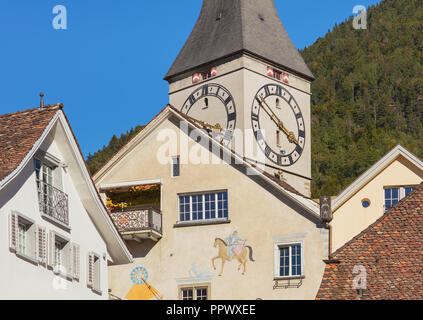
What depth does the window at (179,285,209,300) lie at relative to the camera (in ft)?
148

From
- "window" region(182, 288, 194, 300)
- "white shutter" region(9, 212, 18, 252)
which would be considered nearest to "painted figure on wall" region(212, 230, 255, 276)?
"window" region(182, 288, 194, 300)

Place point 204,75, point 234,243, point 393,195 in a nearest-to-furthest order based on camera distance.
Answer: point 234,243, point 393,195, point 204,75

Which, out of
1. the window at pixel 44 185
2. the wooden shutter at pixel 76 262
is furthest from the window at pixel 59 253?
the window at pixel 44 185

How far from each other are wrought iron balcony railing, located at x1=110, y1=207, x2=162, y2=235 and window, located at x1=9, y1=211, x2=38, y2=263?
56.0ft

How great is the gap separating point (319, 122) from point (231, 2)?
89.8 meters

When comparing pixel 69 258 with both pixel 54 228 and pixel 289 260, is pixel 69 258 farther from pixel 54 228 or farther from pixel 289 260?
pixel 289 260

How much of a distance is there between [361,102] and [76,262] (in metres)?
146

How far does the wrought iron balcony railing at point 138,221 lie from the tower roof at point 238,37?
60.3 ft

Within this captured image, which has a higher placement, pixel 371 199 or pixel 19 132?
pixel 371 199

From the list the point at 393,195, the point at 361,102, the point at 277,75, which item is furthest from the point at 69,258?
the point at 361,102

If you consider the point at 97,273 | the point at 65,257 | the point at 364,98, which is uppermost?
the point at 364,98

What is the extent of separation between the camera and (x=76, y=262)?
31219 millimetres

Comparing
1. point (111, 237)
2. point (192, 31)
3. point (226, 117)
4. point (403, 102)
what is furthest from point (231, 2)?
point (403, 102)

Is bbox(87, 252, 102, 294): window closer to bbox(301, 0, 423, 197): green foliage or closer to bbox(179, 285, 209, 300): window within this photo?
bbox(179, 285, 209, 300): window
